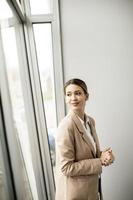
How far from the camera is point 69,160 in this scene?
1.41m

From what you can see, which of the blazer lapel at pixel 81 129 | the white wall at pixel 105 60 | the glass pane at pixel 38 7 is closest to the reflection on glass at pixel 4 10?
the glass pane at pixel 38 7

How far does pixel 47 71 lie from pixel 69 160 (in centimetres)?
105

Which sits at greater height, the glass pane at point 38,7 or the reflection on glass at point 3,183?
the glass pane at point 38,7

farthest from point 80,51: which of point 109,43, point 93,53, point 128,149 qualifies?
point 128,149

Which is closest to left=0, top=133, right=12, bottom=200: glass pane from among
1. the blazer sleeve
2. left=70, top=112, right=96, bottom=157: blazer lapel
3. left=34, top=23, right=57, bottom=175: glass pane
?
the blazer sleeve

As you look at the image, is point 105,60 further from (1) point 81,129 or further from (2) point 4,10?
(2) point 4,10

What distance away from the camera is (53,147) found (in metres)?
2.34

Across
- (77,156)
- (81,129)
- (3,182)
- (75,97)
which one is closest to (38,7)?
(75,97)

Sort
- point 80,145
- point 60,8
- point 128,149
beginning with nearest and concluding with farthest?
point 80,145 → point 60,8 → point 128,149

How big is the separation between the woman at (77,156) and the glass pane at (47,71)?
2.33ft

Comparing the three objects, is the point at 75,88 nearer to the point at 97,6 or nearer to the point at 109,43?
the point at 109,43

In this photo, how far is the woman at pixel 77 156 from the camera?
55.8 inches

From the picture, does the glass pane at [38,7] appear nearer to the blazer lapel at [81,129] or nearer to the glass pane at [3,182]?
the blazer lapel at [81,129]

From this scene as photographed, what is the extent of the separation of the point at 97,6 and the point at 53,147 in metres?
1.40
